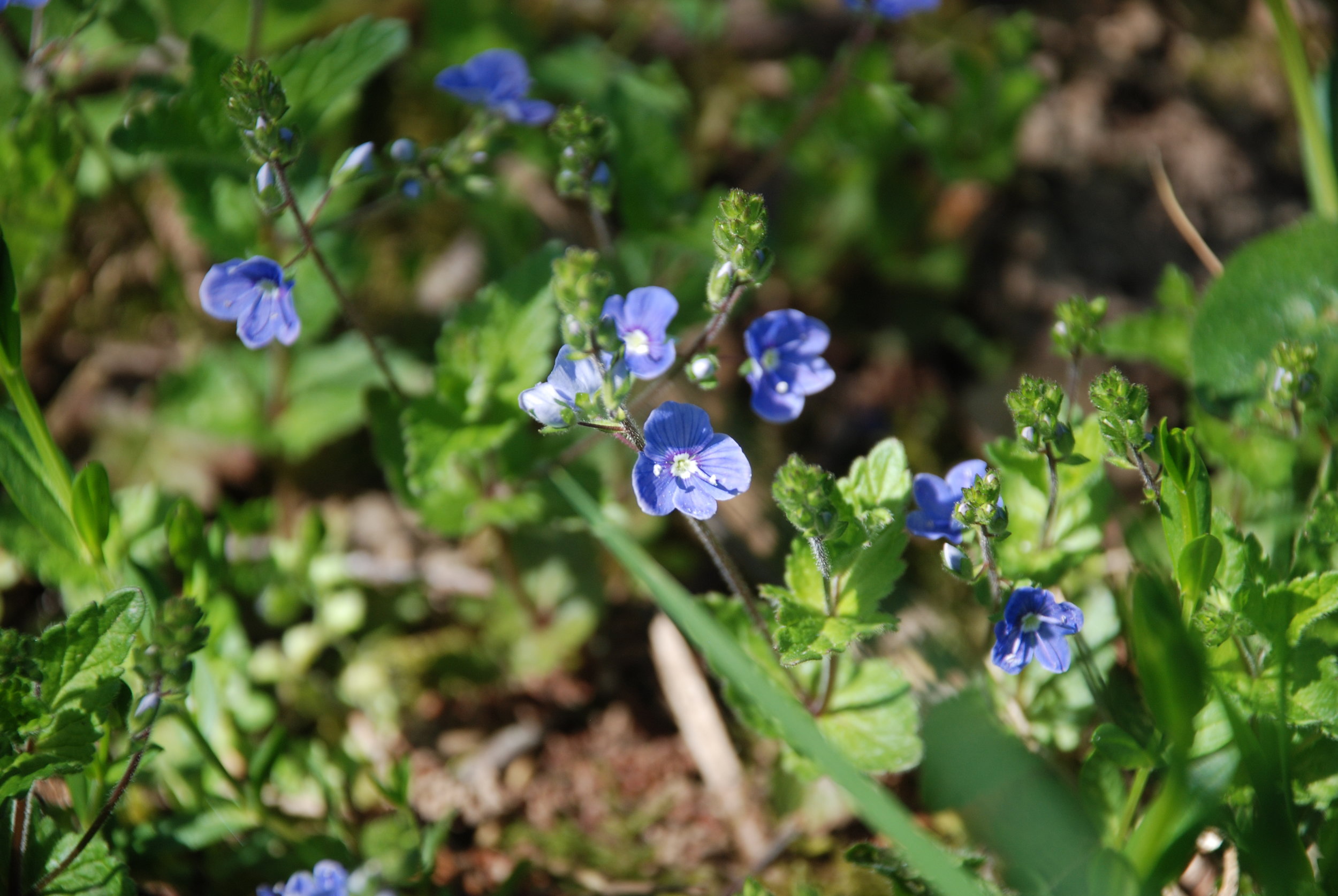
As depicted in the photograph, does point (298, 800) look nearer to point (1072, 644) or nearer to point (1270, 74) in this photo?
point (1072, 644)

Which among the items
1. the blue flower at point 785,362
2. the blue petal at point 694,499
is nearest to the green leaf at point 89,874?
the blue petal at point 694,499

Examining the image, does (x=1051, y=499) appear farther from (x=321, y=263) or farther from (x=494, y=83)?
(x=494, y=83)

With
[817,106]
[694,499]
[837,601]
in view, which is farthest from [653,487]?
[817,106]

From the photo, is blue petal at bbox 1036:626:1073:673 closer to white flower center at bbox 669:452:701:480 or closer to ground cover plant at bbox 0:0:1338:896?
ground cover plant at bbox 0:0:1338:896

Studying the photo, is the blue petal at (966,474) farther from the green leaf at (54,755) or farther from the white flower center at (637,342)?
the green leaf at (54,755)

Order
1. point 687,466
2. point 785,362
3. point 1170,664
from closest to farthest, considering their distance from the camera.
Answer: point 1170,664
point 687,466
point 785,362

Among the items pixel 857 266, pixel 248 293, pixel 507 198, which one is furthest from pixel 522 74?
pixel 857 266

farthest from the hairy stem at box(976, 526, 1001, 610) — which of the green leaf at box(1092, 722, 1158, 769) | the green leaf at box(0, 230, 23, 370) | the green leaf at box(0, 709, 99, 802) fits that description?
the green leaf at box(0, 230, 23, 370)
